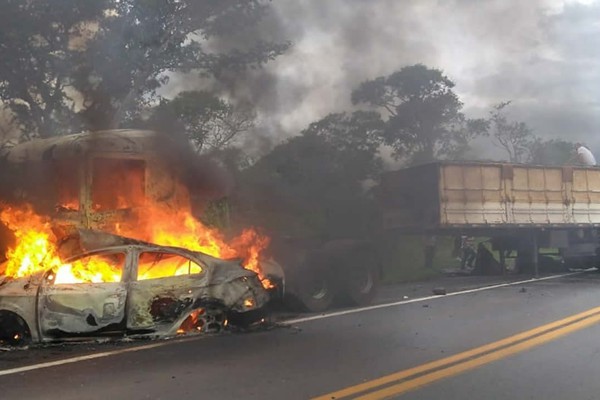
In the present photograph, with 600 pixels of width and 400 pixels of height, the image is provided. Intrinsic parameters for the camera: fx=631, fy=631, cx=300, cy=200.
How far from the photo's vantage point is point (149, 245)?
7.27m

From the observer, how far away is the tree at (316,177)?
10.3 m

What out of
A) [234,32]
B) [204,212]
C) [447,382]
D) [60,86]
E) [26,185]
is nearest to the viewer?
[447,382]

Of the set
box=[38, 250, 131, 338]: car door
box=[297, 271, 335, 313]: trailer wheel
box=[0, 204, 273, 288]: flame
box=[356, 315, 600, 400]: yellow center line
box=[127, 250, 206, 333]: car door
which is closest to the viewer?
box=[356, 315, 600, 400]: yellow center line

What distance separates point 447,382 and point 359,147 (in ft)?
22.4

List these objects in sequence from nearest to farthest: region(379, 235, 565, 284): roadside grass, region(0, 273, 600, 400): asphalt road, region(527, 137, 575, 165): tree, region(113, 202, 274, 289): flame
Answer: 1. region(0, 273, 600, 400): asphalt road
2. region(113, 202, 274, 289): flame
3. region(379, 235, 565, 284): roadside grass
4. region(527, 137, 575, 165): tree

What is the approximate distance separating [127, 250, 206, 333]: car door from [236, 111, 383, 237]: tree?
107 inches

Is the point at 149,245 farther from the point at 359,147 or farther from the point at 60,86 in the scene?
the point at 60,86

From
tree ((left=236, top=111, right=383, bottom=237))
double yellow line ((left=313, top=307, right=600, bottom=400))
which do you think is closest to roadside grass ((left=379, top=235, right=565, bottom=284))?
tree ((left=236, top=111, right=383, bottom=237))

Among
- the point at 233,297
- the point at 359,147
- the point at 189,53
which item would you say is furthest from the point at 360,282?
the point at 189,53

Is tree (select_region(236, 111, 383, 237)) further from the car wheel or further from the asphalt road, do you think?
the car wheel

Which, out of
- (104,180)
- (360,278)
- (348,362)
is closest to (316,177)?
(360,278)

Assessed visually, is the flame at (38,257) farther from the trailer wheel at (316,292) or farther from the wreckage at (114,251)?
the trailer wheel at (316,292)

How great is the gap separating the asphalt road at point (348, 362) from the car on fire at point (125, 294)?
0.73ft

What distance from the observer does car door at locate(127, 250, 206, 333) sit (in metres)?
6.88
